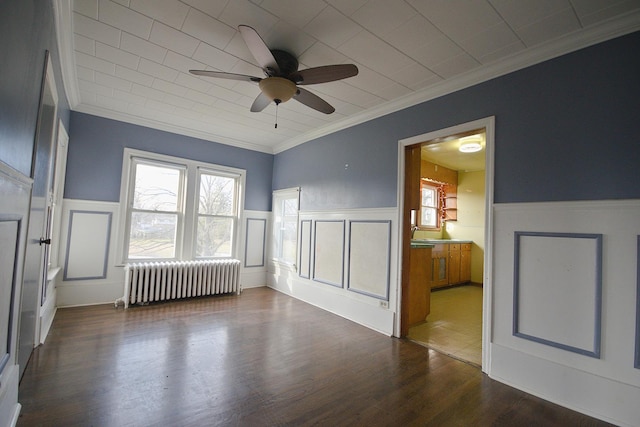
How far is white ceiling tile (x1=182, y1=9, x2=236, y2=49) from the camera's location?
2207mm

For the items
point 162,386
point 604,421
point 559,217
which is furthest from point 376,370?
point 559,217

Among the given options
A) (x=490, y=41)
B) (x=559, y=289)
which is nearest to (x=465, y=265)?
(x=559, y=289)

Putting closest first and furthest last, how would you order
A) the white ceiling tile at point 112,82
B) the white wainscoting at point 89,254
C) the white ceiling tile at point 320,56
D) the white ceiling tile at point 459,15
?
the white ceiling tile at point 459,15 < the white ceiling tile at point 320,56 < the white ceiling tile at point 112,82 < the white wainscoting at point 89,254

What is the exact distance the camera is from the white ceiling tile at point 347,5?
199 cm

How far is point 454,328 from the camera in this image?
364 centimetres

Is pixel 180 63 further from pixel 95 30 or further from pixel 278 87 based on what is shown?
pixel 278 87

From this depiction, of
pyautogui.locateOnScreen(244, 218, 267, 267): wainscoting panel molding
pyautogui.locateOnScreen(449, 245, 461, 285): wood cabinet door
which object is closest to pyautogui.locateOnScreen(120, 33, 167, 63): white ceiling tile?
pyautogui.locateOnScreen(244, 218, 267, 267): wainscoting panel molding

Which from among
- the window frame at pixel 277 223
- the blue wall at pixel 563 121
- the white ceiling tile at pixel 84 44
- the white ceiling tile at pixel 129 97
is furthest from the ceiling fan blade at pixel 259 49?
the window frame at pixel 277 223

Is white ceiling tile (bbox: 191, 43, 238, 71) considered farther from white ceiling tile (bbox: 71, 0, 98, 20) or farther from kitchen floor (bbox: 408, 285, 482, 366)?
kitchen floor (bbox: 408, 285, 482, 366)

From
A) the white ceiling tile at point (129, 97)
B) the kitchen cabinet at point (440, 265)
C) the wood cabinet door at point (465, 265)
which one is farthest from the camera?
the wood cabinet door at point (465, 265)

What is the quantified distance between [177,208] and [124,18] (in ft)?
10.3

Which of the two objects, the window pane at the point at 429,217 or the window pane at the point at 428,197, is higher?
the window pane at the point at 428,197

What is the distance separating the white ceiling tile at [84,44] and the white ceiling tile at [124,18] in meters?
0.41

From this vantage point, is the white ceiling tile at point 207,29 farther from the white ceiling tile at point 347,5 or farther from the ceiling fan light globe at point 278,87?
the white ceiling tile at point 347,5
